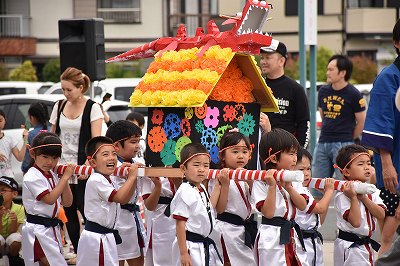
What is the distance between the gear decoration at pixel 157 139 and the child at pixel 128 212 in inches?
24.7

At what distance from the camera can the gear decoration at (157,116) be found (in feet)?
27.1

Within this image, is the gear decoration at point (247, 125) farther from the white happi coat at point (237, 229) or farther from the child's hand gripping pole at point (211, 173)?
the child's hand gripping pole at point (211, 173)

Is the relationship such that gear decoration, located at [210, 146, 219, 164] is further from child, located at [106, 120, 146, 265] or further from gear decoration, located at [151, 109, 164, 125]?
child, located at [106, 120, 146, 265]

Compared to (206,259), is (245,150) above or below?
above

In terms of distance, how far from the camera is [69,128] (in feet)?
33.6

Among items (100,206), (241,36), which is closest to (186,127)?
(241,36)

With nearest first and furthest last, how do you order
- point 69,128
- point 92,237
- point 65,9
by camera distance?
1. point 92,237
2. point 69,128
3. point 65,9

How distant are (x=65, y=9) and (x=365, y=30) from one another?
11331 mm

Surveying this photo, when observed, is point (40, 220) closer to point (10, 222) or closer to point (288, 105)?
point (10, 222)

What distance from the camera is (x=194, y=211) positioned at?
787cm

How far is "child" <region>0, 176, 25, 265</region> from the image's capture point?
10492 mm

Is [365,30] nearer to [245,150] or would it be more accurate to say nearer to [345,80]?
[345,80]

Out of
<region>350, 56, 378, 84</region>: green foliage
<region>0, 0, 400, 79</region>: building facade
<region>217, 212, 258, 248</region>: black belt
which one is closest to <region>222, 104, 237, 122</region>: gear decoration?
<region>217, 212, 258, 248</region>: black belt

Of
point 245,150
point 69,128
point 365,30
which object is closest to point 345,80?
point 69,128
